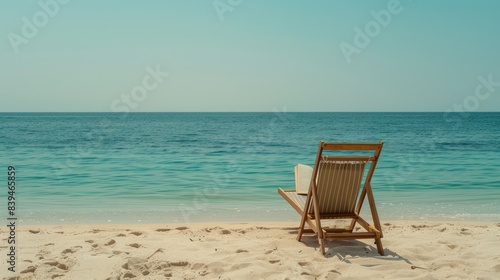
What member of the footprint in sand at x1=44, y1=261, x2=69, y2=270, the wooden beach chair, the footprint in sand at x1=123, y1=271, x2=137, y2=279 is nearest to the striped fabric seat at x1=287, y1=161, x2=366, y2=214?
the wooden beach chair

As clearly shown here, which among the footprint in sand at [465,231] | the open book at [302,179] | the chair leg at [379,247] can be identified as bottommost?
the footprint in sand at [465,231]

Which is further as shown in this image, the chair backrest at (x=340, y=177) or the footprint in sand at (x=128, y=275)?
the chair backrest at (x=340, y=177)

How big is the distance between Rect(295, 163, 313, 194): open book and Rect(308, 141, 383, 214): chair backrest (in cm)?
57

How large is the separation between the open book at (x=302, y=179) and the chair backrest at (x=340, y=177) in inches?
22.6

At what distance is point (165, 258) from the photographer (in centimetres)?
442

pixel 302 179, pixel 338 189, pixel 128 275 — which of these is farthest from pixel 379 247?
pixel 128 275

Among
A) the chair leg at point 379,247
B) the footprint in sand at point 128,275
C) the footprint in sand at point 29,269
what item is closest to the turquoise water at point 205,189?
the chair leg at point 379,247

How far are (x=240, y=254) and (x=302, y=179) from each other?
163cm

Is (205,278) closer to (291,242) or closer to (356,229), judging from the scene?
(291,242)

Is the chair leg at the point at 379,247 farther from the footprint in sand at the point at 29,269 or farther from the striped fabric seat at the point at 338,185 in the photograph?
the footprint in sand at the point at 29,269

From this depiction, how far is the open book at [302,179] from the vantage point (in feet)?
18.5

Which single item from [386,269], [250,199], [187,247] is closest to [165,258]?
[187,247]

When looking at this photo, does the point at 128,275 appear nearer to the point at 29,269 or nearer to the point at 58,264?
the point at 58,264

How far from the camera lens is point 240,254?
14.8 feet
